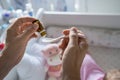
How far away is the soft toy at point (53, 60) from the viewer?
0.94m

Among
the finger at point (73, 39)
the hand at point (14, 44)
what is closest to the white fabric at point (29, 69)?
the hand at point (14, 44)

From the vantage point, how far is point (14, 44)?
29.3 inches

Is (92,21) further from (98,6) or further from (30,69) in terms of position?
(30,69)

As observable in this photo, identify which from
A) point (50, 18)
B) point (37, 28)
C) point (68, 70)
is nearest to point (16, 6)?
A: point (50, 18)

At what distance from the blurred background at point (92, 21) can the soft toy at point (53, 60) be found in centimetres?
31

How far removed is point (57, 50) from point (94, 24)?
0.37m

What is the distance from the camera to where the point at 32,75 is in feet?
3.23

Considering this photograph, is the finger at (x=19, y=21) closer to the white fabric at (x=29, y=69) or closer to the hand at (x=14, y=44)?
the hand at (x=14, y=44)

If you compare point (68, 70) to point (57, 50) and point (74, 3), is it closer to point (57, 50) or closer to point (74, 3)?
point (57, 50)

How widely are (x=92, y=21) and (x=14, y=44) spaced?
590mm

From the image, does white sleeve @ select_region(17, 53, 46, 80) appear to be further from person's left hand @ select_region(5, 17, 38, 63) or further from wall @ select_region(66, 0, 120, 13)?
wall @ select_region(66, 0, 120, 13)

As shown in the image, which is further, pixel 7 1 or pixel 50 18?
pixel 7 1

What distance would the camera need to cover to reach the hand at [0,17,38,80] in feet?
2.38

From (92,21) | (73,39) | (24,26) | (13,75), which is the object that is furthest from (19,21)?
(92,21)
